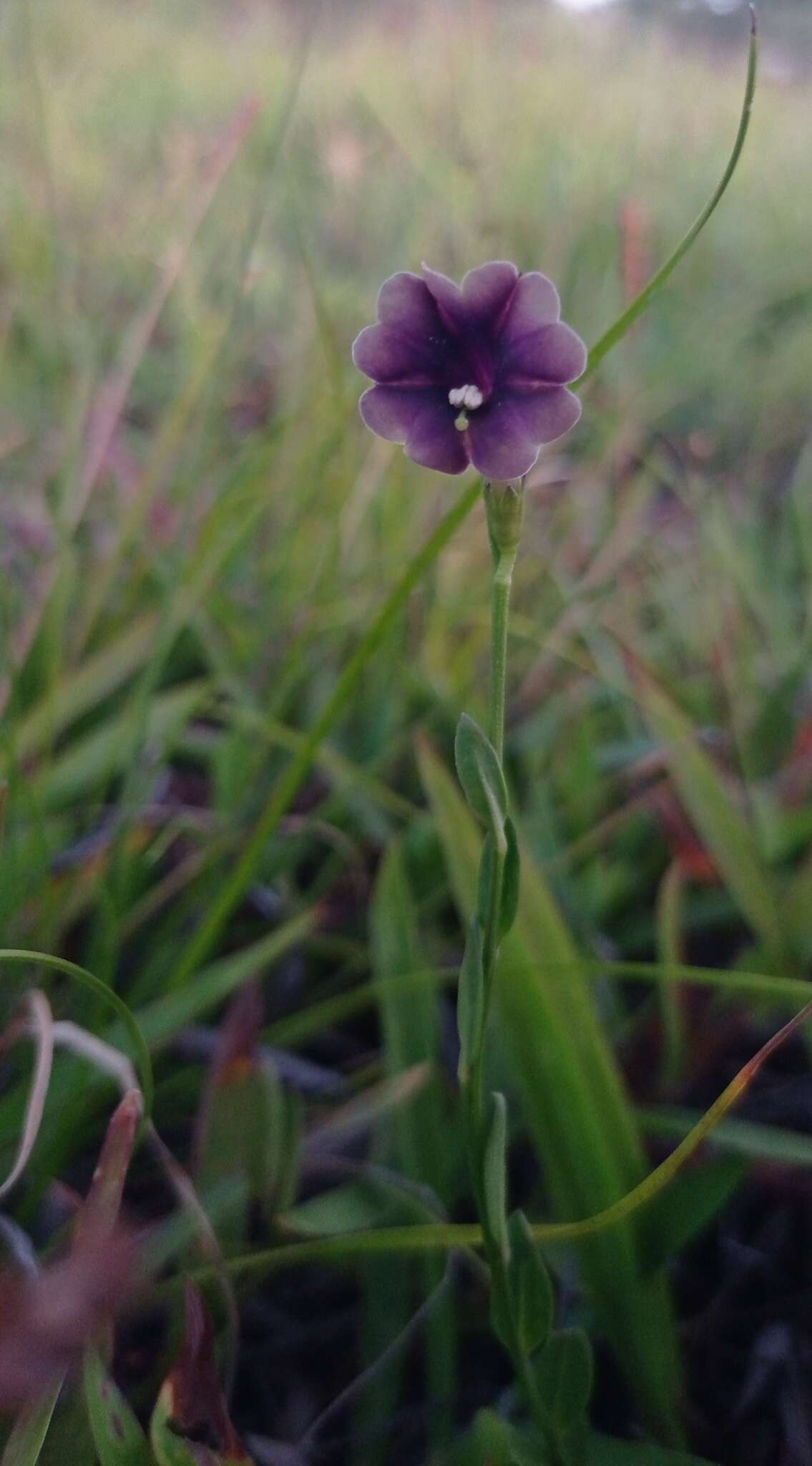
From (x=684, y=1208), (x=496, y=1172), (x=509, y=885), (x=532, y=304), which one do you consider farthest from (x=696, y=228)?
(x=684, y=1208)

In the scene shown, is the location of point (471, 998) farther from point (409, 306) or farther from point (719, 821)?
point (719, 821)

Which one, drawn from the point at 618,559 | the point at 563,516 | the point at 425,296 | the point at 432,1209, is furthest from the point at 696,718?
the point at 425,296

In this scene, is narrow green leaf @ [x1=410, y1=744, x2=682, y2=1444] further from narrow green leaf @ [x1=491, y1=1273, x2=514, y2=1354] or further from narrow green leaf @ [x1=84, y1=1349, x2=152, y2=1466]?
narrow green leaf @ [x1=84, y1=1349, x2=152, y2=1466]

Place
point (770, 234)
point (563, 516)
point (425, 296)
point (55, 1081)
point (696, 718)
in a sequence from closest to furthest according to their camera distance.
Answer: point (425, 296) → point (55, 1081) → point (696, 718) → point (563, 516) → point (770, 234)

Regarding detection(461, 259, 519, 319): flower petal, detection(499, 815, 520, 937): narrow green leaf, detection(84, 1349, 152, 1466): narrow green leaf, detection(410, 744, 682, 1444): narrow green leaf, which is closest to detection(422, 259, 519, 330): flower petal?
detection(461, 259, 519, 319): flower petal

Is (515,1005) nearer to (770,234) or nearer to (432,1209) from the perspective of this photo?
(432,1209)

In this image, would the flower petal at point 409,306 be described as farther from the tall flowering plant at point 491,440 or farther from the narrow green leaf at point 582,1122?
the narrow green leaf at point 582,1122

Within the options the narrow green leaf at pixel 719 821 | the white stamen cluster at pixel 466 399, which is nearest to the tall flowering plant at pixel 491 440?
the white stamen cluster at pixel 466 399
